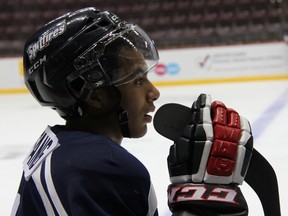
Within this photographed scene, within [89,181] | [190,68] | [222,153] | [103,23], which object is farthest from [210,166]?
[190,68]

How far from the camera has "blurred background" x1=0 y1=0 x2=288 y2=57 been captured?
32.9 ft

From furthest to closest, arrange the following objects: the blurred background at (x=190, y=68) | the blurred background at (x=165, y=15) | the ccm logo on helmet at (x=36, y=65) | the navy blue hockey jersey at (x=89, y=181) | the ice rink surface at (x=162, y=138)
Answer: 1. the blurred background at (x=165, y=15)
2. the blurred background at (x=190, y=68)
3. the ice rink surface at (x=162, y=138)
4. the ccm logo on helmet at (x=36, y=65)
5. the navy blue hockey jersey at (x=89, y=181)

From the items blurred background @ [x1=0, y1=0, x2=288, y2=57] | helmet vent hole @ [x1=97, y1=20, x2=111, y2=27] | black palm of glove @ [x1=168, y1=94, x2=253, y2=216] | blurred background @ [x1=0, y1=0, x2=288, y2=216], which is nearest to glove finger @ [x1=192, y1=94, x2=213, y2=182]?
black palm of glove @ [x1=168, y1=94, x2=253, y2=216]

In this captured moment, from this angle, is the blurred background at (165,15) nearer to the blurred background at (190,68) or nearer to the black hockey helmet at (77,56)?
the blurred background at (190,68)

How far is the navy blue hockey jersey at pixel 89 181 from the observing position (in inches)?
29.9

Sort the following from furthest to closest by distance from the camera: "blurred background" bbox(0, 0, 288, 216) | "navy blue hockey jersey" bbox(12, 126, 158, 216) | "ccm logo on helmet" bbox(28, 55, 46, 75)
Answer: "blurred background" bbox(0, 0, 288, 216)
"ccm logo on helmet" bbox(28, 55, 46, 75)
"navy blue hockey jersey" bbox(12, 126, 158, 216)

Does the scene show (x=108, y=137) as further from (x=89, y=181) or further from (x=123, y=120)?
(x=89, y=181)

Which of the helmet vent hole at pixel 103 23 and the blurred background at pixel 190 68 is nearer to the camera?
the helmet vent hole at pixel 103 23

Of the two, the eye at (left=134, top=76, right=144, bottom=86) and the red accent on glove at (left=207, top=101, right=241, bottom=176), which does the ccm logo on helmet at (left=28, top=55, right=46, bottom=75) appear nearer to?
the eye at (left=134, top=76, right=144, bottom=86)

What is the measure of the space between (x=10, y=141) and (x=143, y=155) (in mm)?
1420

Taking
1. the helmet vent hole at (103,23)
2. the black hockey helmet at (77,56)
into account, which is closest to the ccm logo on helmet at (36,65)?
the black hockey helmet at (77,56)

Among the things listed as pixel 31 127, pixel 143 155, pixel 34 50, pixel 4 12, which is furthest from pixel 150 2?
pixel 34 50

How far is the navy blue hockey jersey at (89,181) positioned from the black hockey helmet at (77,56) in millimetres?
90

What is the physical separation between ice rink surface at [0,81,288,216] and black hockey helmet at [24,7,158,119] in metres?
0.39
